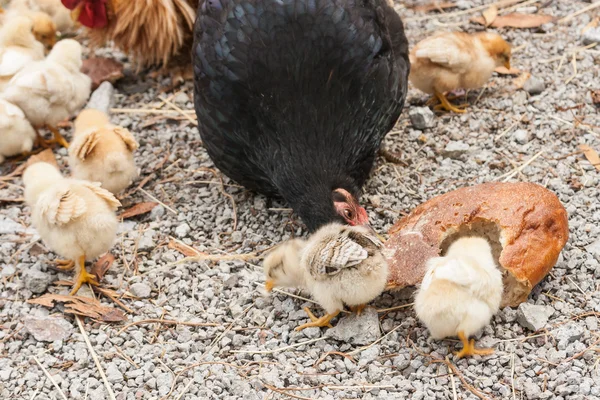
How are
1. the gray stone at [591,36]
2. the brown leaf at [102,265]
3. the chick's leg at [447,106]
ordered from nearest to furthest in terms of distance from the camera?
the brown leaf at [102,265]
the chick's leg at [447,106]
the gray stone at [591,36]

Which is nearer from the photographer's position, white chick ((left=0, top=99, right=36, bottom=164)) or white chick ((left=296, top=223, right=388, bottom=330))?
white chick ((left=296, top=223, right=388, bottom=330))

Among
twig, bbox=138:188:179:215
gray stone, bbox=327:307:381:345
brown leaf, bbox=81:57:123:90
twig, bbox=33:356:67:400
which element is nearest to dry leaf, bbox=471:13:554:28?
brown leaf, bbox=81:57:123:90

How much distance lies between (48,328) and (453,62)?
8.58 feet

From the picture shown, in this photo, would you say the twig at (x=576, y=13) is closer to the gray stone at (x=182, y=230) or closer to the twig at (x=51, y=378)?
the gray stone at (x=182, y=230)

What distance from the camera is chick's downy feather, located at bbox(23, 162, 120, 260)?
352cm

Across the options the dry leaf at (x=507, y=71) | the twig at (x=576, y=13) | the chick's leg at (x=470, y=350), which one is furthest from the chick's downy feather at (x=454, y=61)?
the chick's leg at (x=470, y=350)

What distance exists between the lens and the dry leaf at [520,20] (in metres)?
5.43

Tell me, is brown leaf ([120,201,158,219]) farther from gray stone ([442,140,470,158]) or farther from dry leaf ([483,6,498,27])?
dry leaf ([483,6,498,27])

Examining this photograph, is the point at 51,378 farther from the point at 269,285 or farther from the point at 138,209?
the point at 138,209

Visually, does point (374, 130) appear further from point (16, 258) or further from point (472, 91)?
point (16, 258)

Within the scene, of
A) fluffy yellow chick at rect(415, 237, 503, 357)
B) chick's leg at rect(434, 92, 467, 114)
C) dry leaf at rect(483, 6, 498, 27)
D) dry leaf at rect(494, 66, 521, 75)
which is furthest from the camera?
dry leaf at rect(483, 6, 498, 27)

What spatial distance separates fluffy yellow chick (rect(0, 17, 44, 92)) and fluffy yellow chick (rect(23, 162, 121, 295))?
1.38 metres

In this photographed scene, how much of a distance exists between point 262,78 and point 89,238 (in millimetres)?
1073

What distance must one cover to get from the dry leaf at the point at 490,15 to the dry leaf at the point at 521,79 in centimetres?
74
